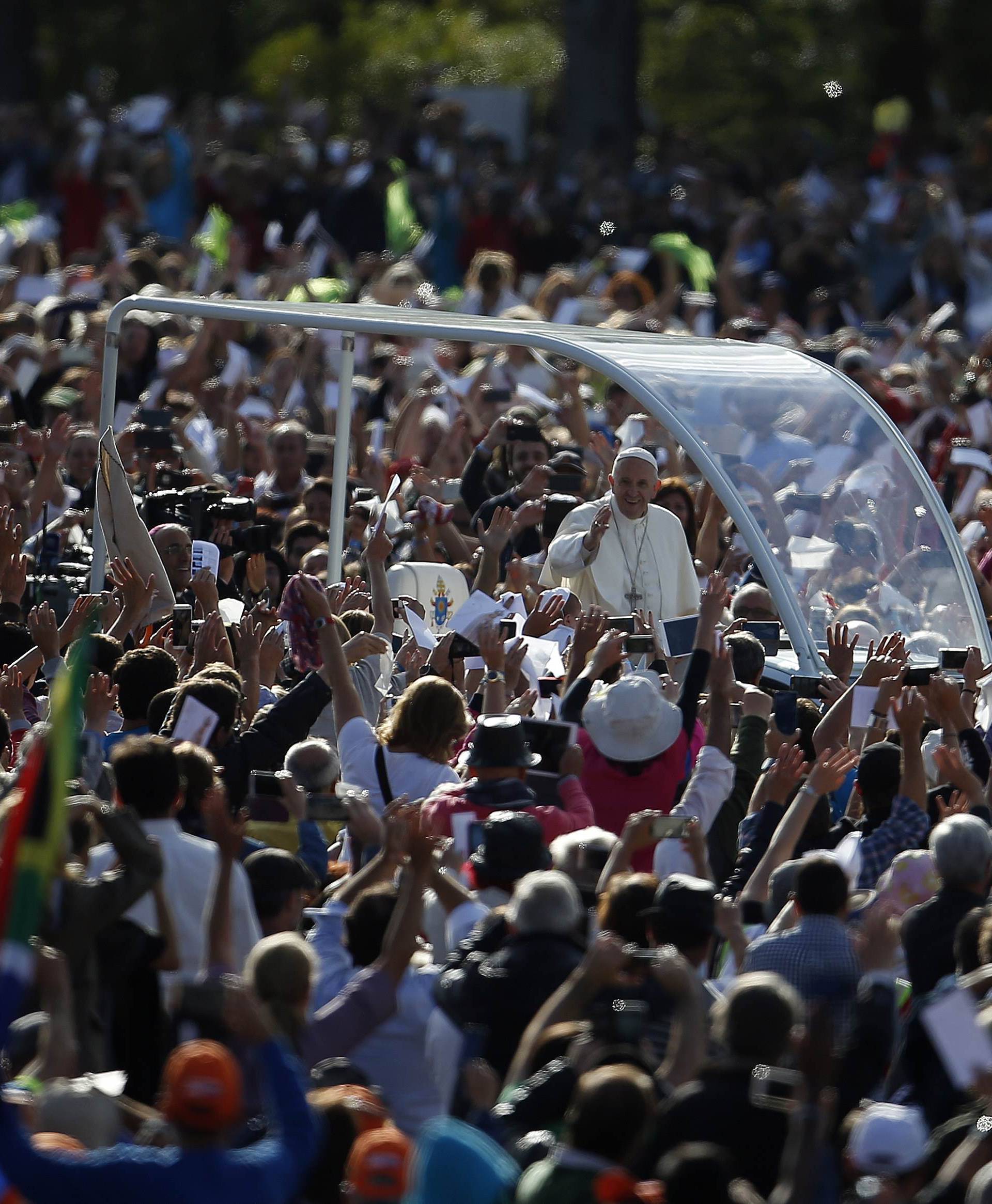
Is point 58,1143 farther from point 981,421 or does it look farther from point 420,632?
point 981,421

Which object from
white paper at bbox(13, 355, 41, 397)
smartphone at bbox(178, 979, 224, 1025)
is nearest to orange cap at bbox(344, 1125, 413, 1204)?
smartphone at bbox(178, 979, 224, 1025)

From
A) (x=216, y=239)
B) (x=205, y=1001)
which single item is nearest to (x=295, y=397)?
(x=216, y=239)

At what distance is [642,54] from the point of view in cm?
3241

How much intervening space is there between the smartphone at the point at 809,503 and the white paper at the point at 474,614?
1740 mm

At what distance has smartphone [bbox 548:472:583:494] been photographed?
998 centimetres

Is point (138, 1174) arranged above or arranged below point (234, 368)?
above

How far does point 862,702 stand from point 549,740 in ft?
3.82

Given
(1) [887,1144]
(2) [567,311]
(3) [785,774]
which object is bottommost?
(2) [567,311]

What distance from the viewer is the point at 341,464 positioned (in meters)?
9.91

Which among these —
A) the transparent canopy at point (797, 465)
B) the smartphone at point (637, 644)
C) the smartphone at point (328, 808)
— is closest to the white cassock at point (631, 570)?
the transparent canopy at point (797, 465)

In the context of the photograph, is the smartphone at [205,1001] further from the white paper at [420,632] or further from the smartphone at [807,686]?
the smartphone at [807,686]

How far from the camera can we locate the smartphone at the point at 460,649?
8039mm

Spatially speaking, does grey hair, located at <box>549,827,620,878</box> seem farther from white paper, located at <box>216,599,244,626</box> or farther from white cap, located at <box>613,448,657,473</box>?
white cap, located at <box>613,448,657,473</box>

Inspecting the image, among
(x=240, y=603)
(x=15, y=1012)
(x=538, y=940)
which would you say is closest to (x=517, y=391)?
(x=240, y=603)
